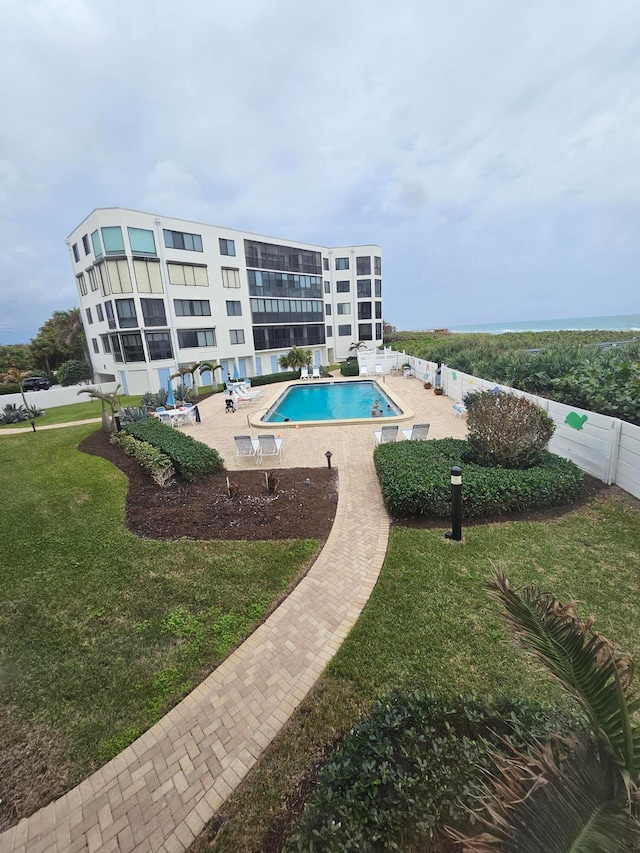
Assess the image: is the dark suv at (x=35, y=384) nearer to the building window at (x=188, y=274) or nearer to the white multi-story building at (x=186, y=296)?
the white multi-story building at (x=186, y=296)

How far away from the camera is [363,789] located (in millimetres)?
2576

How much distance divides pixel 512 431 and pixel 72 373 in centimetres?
3675

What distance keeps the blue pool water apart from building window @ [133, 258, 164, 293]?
1257 cm

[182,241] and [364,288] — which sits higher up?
[182,241]

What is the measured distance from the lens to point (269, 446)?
37.1ft

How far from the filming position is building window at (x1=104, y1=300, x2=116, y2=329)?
2708 centimetres

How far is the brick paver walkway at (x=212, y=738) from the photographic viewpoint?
289 cm

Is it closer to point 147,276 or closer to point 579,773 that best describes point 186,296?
point 147,276

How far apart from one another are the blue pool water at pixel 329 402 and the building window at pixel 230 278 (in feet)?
38.2

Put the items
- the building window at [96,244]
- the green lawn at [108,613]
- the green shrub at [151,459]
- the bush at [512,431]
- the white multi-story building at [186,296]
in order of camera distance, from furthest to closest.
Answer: the white multi-story building at [186,296]
the building window at [96,244]
the green shrub at [151,459]
the bush at [512,431]
the green lawn at [108,613]

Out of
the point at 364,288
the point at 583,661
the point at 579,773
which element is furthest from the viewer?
the point at 364,288

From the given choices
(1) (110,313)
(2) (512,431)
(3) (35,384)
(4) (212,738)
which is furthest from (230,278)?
(4) (212,738)

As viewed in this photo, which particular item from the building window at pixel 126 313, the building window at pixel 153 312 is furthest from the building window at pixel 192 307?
the building window at pixel 126 313

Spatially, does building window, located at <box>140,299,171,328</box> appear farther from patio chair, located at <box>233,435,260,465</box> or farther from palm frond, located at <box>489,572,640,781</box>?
palm frond, located at <box>489,572,640,781</box>
